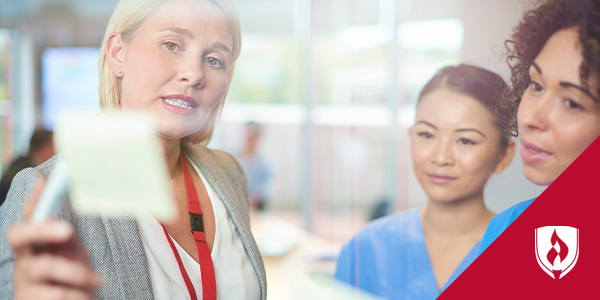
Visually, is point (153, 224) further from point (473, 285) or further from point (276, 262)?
point (473, 285)

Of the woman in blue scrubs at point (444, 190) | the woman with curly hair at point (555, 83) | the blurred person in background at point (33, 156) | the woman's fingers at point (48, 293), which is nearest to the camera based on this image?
the woman's fingers at point (48, 293)

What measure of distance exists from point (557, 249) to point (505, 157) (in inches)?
8.7

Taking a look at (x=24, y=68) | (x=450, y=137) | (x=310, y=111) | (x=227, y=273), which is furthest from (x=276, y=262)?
(x=24, y=68)

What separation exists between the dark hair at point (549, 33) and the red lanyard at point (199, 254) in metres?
0.72

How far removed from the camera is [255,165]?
1.17m

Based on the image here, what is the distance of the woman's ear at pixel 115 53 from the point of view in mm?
871

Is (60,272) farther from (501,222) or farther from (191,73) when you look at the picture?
(501,222)

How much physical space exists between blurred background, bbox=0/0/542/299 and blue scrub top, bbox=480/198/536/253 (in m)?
0.02

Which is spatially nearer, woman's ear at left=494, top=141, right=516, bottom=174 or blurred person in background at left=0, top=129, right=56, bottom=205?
blurred person in background at left=0, top=129, right=56, bottom=205

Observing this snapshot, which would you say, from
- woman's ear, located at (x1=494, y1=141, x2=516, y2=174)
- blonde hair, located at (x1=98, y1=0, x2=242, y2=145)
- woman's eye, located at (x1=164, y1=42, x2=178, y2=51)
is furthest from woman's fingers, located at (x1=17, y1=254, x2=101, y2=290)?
woman's ear, located at (x1=494, y1=141, x2=516, y2=174)

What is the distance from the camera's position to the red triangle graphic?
101cm

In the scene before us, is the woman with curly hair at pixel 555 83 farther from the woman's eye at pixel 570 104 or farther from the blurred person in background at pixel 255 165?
the blurred person in background at pixel 255 165

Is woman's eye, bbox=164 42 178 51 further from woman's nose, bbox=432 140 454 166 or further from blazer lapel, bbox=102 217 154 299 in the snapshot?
woman's nose, bbox=432 140 454 166

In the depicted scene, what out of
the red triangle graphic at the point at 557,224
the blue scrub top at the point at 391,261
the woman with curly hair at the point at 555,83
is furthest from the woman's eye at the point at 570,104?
the blue scrub top at the point at 391,261
